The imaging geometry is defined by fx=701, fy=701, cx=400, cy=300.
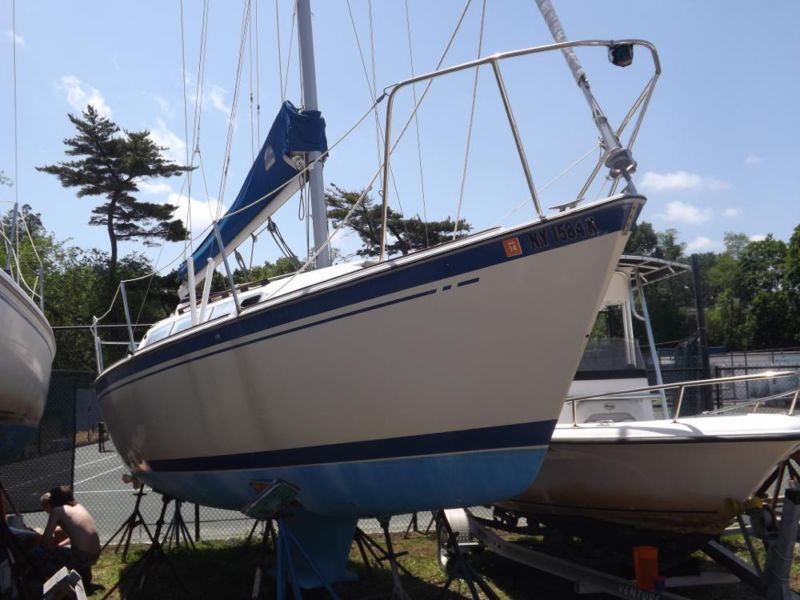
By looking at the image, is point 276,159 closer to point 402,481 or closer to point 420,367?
point 420,367

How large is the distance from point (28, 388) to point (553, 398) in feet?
11.5

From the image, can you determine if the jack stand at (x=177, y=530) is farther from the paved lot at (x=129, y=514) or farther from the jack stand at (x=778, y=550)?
the jack stand at (x=778, y=550)

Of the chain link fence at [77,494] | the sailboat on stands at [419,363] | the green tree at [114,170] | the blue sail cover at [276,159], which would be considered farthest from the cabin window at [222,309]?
the green tree at [114,170]

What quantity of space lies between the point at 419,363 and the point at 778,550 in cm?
259

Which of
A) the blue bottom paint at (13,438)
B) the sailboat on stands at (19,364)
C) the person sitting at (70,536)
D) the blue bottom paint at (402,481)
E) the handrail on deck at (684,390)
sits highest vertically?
the sailboat on stands at (19,364)

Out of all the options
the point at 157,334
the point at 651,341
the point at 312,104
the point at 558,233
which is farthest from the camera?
the point at 157,334

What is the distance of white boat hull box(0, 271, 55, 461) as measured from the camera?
4352 millimetres

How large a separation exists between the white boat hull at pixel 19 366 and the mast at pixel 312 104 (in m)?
2.41

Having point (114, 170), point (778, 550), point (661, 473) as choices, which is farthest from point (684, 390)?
point (114, 170)

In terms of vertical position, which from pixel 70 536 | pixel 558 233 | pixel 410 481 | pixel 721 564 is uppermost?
pixel 558 233

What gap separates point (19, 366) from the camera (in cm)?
457

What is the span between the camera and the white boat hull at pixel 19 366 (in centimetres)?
435

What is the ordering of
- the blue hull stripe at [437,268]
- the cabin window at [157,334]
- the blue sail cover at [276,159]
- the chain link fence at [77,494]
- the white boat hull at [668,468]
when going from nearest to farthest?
the blue hull stripe at [437,268] < the white boat hull at [668,468] < the blue sail cover at [276,159] < the cabin window at [157,334] < the chain link fence at [77,494]

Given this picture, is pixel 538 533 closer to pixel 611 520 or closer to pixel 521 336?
pixel 611 520
